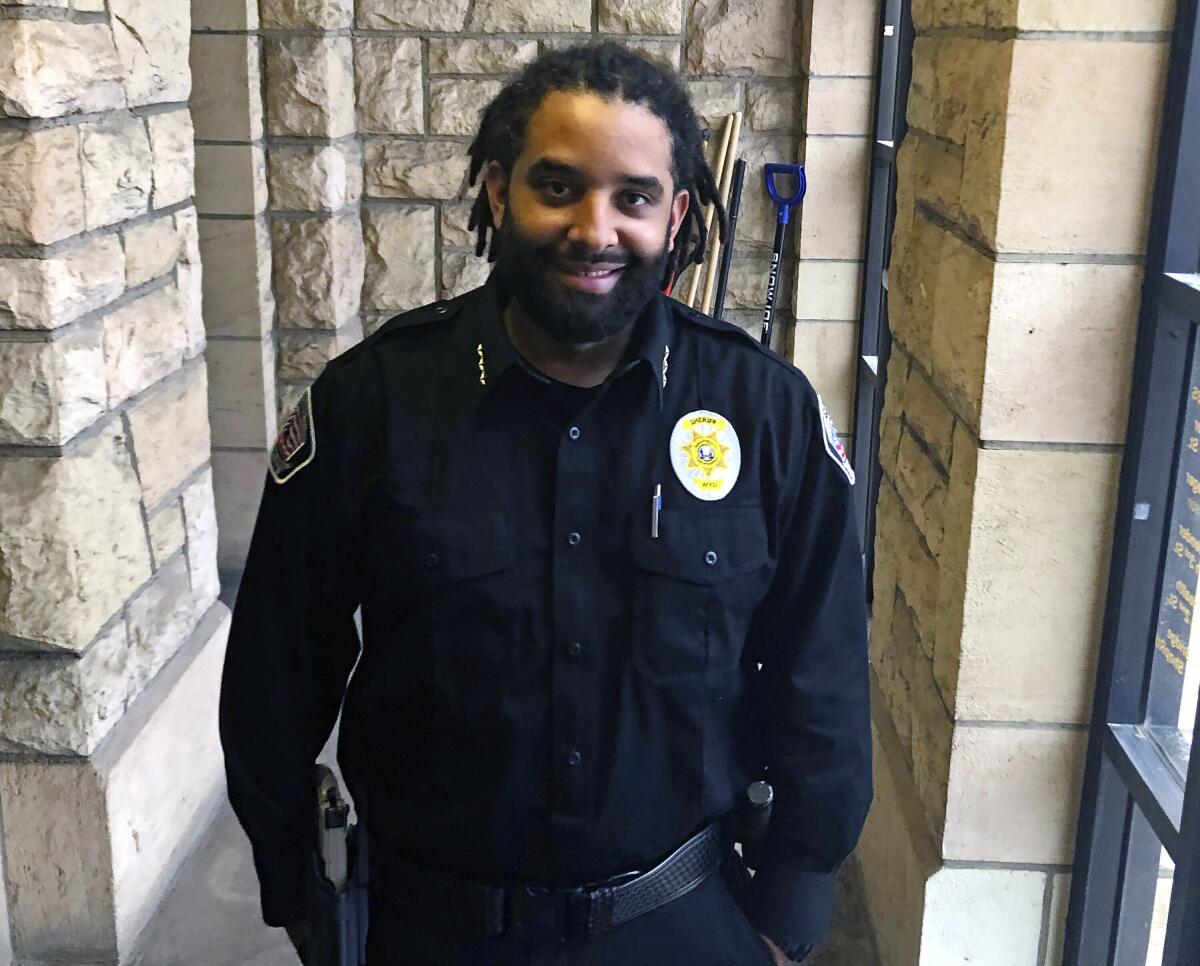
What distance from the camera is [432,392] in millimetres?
1338

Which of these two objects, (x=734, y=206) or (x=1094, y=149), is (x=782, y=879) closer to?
(x=1094, y=149)

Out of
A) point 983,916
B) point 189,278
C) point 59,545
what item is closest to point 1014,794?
point 983,916

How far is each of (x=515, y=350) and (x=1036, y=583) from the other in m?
0.83

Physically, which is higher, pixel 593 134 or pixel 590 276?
pixel 593 134

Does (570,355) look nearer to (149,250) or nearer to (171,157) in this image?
(149,250)

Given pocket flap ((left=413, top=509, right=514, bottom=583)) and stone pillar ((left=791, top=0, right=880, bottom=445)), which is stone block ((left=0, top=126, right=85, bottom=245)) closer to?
pocket flap ((left=413, top=509, right=514, bottom=583))

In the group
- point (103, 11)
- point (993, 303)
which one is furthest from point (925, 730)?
point (103, 11)

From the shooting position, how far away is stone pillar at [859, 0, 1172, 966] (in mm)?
1552

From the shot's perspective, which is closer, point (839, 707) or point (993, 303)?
point (839, 707)

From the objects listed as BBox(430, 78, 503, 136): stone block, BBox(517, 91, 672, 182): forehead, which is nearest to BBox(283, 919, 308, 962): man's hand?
BBox(517, 91, 672, 182): forehead

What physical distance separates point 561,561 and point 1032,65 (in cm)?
86

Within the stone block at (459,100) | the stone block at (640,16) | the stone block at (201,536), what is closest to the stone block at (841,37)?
the stone block at (640,16)

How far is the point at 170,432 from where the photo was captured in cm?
248

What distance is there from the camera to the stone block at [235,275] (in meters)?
3.46
